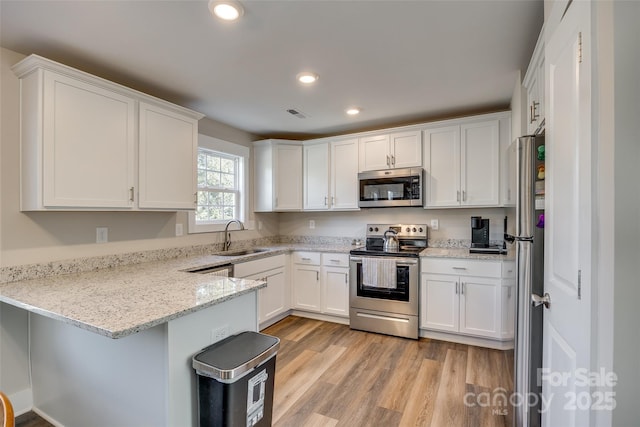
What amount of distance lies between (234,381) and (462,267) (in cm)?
239

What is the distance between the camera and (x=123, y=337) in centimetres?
116

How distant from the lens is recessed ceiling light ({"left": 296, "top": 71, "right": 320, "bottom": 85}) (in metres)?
2.36

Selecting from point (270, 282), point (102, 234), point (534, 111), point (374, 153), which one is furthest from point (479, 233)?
point (102, 234)

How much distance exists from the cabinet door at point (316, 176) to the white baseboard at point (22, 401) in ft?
A: 9.69

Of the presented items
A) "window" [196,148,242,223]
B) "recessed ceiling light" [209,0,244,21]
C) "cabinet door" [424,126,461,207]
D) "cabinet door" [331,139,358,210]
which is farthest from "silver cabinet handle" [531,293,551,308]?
"window" [196,148,242,223]

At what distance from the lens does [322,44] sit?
1937 millimetres

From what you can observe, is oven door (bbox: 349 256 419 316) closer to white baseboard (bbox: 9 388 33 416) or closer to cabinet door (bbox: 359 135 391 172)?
cabinet door (bbox: 359 135 391 172)

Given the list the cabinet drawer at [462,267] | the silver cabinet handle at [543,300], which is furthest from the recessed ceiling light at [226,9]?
the cabinet drawer at [462,267]

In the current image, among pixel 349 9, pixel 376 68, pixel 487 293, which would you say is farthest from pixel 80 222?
pixel 487 293

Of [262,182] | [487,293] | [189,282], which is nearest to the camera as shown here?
[189,282]

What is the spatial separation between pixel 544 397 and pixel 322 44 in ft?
7.10

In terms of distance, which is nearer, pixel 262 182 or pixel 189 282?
pixel 189 282

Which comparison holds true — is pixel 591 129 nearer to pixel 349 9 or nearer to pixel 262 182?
pixel 349 9

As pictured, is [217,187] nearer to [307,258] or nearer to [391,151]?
[307,258]
